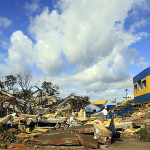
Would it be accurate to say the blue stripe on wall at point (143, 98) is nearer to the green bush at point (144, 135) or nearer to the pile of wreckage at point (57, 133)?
the pile of wreckage at point (57, 133)

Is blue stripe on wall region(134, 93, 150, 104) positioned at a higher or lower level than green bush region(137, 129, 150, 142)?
higher

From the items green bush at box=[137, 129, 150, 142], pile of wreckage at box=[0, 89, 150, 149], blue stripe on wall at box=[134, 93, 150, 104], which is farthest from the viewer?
blue stripe on wall at box=[134, 93, 150, 104]

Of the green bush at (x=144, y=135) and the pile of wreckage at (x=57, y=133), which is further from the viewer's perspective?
the green bush at (x=144, y=135)

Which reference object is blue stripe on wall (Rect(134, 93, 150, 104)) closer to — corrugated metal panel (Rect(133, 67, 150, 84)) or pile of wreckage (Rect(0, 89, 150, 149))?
corrugated metal panel (Rect(133, 67, 150, 84))

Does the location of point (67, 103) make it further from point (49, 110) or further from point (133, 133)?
point (133, 133)

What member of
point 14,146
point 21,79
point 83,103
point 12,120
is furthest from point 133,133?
point 21,79

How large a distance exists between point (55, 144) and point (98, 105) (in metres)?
18.8

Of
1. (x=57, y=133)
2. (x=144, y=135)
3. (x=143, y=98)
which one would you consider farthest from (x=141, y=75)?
(x=57, y=133)

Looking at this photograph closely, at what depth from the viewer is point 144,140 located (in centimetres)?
762

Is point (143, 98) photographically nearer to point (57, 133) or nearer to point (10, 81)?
point (57, 133)

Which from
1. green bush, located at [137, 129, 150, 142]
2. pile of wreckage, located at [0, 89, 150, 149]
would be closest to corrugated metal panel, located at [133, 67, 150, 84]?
pile of wreckage, located at [0, 89, 150, 149]

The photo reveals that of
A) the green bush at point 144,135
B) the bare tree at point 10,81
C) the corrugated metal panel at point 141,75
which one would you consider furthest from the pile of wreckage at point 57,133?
the bare tree at point 10,81

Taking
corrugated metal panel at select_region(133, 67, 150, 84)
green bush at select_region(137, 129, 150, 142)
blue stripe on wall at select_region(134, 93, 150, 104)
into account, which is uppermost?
corrugated metal panel at select_region(133, 67, 150, 84)

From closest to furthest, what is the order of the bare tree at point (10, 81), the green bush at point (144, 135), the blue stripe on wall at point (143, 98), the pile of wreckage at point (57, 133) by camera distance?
the pile of wreckage at point (57, 133) → the green bush at point (144, 135) → the blue stripe on wall at point (143, 98) → the bare tree at point (10, 81)
